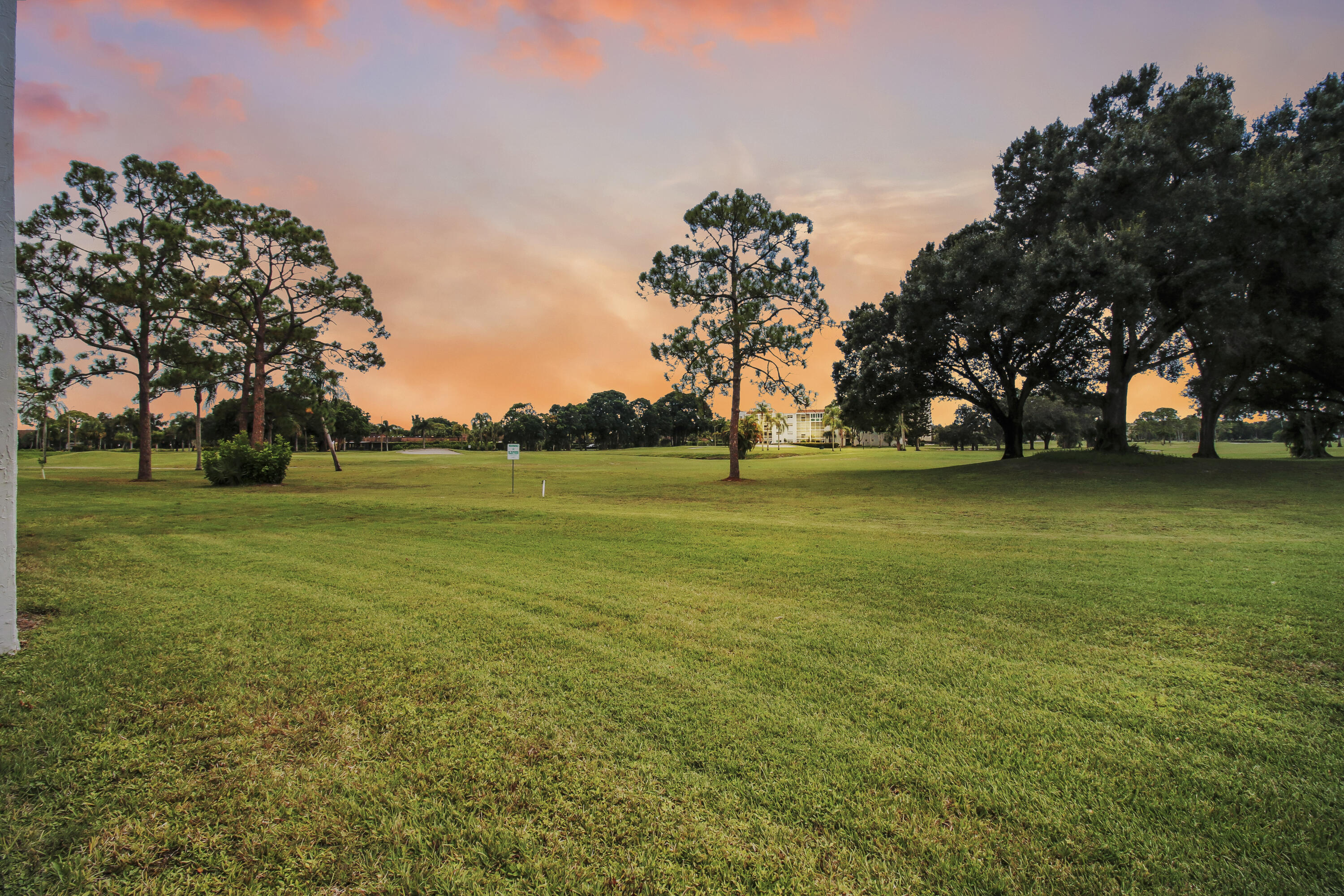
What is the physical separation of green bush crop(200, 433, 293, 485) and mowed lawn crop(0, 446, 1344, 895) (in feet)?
57.9

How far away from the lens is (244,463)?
23828 millimetres

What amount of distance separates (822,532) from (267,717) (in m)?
9.49

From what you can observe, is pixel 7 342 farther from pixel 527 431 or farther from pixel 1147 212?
pixel 527 431

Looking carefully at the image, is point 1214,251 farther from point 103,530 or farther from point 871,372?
point 103,530

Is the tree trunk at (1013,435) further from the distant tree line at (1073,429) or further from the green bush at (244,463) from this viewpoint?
the green bush at (244,463)

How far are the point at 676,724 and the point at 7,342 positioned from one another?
594cm

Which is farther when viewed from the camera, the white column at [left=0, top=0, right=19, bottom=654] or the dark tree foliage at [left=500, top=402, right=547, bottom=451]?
the dark tree foliage at [left=500, top=402, right=547, bottom=451]

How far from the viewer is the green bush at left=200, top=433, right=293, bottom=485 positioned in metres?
23.4

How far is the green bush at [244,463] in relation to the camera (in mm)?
23375

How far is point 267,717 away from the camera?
3498 mm

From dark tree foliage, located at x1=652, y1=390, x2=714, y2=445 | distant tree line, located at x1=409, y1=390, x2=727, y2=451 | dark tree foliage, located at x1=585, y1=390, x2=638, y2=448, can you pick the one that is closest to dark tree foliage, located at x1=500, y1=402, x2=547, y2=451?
distant tree line, located at x1=409, y1=390, x2=727, y2=451

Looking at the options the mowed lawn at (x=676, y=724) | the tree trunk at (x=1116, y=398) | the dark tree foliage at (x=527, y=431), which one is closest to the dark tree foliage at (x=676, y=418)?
the dark tree foliage at (x=527, y=431)

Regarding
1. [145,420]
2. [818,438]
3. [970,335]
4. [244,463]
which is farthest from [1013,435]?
[818,438]

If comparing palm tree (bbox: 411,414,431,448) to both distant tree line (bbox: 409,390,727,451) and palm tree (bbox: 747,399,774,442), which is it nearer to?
distant tree line (bbox: 409,390,727,451)
